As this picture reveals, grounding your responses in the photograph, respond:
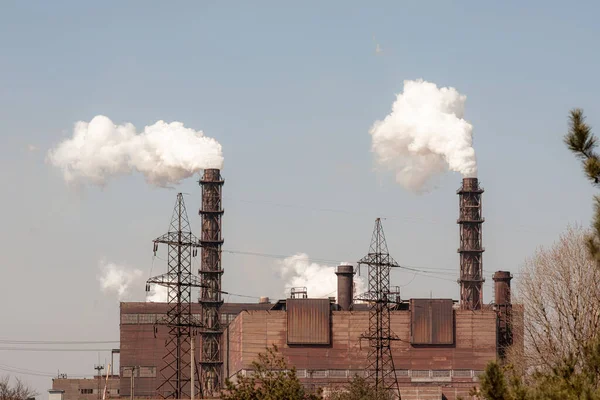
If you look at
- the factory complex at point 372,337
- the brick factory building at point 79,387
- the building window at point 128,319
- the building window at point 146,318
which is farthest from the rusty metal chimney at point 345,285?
the brick factory building at point 79,387

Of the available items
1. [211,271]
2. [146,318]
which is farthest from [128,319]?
[211,271]

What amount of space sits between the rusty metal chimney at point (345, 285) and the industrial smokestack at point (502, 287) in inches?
473

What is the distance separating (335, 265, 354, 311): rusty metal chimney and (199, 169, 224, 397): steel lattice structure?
10488mm

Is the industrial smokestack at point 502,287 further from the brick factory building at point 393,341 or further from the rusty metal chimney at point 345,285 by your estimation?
the rusty metal chimney at point 345,285

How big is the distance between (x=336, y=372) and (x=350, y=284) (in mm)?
9388

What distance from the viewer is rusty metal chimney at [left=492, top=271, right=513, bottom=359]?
8215 cm

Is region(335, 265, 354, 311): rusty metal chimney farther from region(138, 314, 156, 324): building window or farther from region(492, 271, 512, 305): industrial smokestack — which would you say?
region(138, 314, 156, 324): building window

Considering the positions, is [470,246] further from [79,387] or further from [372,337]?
[79,387]

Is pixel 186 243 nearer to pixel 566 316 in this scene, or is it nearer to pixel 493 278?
pixel 493 278

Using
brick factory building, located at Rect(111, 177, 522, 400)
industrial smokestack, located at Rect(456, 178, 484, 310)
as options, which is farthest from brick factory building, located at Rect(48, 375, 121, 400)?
industrial smokestack, located at Rect(456, 178, 484, 310)

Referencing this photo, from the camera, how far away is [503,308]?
281 feet

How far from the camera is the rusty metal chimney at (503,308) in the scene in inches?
3234

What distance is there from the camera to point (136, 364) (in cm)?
9900

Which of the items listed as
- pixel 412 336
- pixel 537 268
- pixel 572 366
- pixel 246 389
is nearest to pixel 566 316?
pixel 537 268
